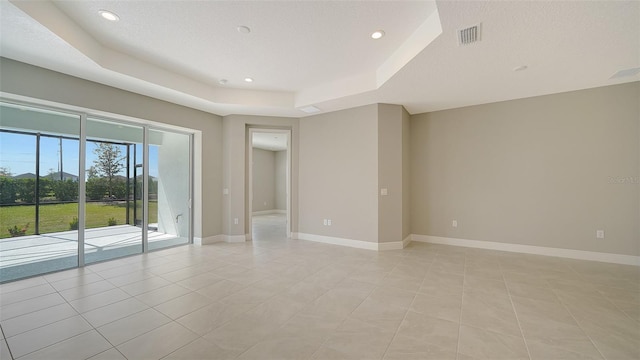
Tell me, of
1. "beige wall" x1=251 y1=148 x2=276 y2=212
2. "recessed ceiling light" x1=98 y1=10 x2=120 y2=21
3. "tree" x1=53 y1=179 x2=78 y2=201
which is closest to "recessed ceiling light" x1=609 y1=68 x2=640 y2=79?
"recessed ceiling light" x1=98 y1=10 x2=120 y2=21

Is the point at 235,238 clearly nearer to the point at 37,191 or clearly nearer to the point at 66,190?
the point at 66,190

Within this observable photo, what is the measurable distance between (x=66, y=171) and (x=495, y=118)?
7520 mm

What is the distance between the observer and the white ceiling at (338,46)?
8.05 feet

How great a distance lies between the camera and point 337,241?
5387mm

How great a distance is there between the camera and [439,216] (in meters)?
5.45

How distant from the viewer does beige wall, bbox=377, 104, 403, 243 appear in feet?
16.2

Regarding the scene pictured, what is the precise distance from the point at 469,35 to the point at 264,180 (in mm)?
9187

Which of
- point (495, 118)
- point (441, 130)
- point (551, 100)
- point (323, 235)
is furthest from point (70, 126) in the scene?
point (551, 100)

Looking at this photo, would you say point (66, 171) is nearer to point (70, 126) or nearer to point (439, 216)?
point (70, 126)

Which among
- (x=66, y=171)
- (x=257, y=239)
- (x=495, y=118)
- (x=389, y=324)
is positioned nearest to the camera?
(x=389, y=324)

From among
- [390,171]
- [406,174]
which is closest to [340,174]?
[390,171]

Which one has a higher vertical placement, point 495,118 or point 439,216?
point 495,118

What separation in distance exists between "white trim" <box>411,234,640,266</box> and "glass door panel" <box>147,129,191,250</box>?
5169 millimetres

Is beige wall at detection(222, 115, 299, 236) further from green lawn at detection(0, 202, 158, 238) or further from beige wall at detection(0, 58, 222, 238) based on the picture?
green lawn at detection(0, 202, 158, 238)
